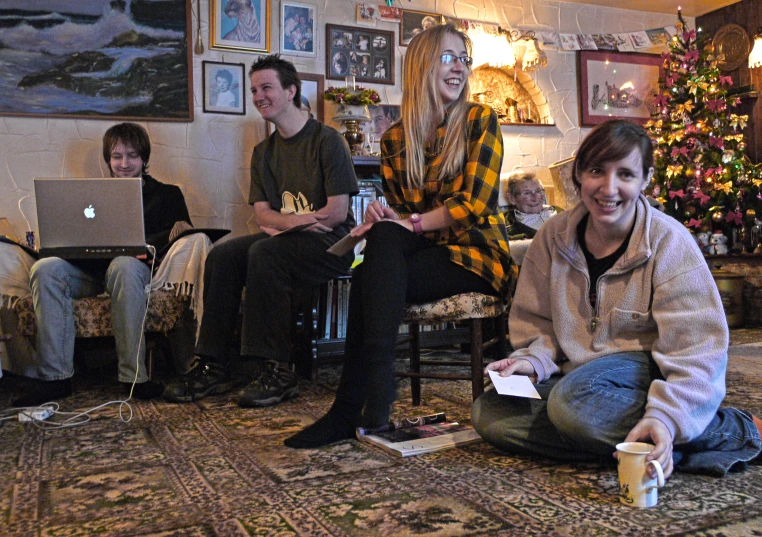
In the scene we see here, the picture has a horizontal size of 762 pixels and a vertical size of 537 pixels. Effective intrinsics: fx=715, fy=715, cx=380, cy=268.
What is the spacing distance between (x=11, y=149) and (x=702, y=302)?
9.84 feet

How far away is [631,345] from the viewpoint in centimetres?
159

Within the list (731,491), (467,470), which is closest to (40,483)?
(467,470)

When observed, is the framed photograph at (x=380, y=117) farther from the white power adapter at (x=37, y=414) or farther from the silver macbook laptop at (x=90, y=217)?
the white power adapter at (x=37, y=414)

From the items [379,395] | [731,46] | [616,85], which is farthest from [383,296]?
[731,46]

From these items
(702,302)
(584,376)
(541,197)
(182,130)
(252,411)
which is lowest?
(252,411)

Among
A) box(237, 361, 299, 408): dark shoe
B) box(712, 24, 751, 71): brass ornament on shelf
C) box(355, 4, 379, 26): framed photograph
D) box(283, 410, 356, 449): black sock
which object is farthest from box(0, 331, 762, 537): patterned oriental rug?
box(712, 24, 751, 71): brass ornament on shelf

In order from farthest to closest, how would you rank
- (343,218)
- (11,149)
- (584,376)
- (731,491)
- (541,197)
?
(541,197)
(11,149)
(343,218)
(584,376)
(731,491)

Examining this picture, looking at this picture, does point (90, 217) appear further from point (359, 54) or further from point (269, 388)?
point (359, 54)

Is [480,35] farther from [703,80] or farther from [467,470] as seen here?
[467,470]

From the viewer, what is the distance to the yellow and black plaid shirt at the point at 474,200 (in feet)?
6.55

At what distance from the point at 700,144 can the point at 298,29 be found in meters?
2.71

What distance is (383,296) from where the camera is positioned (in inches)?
70.1

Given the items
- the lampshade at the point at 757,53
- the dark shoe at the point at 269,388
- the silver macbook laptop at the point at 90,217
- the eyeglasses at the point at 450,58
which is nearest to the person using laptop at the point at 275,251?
the dark shoe at the point at 269,388

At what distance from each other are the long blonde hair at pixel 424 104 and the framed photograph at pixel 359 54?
1764 mm
